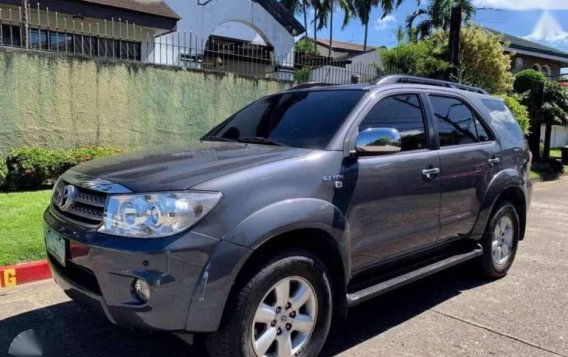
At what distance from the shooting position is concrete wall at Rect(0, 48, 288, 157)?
Result: 8.77 m


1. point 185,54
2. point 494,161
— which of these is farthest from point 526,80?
point 494,161

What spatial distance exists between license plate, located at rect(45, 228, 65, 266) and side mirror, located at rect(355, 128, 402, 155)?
1.98 metres

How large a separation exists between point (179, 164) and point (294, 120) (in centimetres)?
113

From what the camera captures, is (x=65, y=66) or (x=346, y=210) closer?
(x=346, y=210)

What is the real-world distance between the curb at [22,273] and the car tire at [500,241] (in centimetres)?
421

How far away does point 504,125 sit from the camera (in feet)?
18.3

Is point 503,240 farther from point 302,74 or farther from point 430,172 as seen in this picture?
point 302,74

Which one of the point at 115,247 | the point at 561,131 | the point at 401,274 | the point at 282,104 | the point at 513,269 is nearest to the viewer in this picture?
the point at 115,247

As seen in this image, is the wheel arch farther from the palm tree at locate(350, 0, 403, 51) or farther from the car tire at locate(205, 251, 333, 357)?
the palm tree at locate(350, 0, 403, 51)

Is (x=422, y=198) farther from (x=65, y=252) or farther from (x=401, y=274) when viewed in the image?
(x=65, y=252)

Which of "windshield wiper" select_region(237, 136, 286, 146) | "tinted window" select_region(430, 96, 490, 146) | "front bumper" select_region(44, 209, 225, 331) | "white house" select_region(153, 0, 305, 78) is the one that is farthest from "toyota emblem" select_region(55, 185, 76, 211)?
"white house" select_region(153, 0, 305, 78)

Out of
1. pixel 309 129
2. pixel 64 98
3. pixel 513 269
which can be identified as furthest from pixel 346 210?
pixel 64 98

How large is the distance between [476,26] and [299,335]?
15.5 m

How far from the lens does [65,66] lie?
361 inches
